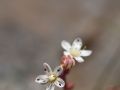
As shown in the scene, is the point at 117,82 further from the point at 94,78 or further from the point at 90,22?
the point at 90,22

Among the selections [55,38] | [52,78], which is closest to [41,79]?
[52,78]

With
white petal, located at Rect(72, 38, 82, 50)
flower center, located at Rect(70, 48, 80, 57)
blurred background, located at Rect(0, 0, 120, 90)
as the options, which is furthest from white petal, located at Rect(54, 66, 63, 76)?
blurred background, located at Rect(0, 0, 120, 90)

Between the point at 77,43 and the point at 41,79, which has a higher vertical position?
the point at 77,43

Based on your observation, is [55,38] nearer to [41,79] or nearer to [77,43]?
[77,43]

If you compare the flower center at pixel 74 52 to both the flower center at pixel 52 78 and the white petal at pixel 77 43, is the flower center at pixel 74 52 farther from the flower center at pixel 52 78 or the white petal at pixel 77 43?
the flower center at pixel 52 78

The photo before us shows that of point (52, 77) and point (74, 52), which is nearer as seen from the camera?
point (52, 77)

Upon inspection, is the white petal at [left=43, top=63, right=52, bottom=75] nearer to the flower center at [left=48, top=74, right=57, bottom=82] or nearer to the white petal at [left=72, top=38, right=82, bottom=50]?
the flower center at [left=48, top=74, right=57, bottom=82]

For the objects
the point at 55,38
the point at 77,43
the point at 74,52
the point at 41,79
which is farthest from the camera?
the point at 55,38

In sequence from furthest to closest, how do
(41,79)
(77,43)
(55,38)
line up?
(55,38), (77,43), (41,79)

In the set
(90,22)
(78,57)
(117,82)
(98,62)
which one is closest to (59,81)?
(78,57)
